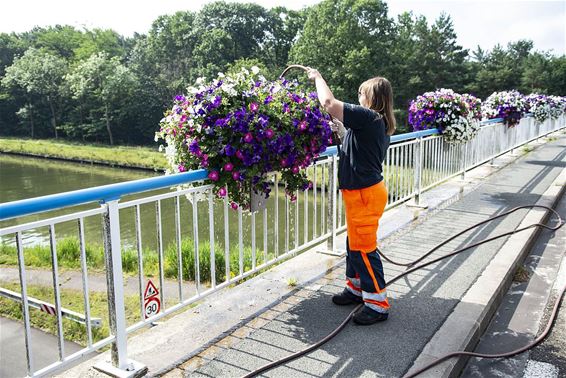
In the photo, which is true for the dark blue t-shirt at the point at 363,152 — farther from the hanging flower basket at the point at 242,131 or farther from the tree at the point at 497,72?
the tree at the point at 497,72

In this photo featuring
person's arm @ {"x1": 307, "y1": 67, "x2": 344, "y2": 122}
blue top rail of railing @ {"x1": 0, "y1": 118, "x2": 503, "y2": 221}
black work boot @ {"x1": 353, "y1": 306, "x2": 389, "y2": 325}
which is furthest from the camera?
black work boot @ {"x1": 353, "y1": 306, "x2": 389, "y2": 325}

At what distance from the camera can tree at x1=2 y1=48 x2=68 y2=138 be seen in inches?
1986

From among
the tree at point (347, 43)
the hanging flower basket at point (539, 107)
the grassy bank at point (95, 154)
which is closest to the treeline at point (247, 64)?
the tree at point (347, 43)

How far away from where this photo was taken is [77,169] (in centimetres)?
Result: 3394

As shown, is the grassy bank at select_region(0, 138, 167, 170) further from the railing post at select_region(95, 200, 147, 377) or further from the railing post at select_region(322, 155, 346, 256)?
the railing post at select_region(95, 200, 147, 377)

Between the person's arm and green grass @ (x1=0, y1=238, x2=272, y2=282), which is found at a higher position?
the person's arm

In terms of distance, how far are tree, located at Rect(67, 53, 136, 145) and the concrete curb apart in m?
46.6

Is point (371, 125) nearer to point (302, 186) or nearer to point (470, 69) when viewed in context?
point (302, 186)

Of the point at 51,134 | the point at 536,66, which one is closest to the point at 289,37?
the point at 536,66

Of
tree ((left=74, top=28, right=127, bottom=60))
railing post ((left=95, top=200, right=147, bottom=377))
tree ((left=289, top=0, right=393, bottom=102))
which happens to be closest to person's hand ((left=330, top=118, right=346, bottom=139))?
railing post ((left=95, top=200, right=147, bottom=377))

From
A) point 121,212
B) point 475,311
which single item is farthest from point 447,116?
point 121,212

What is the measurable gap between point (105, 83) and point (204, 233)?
39.5 m

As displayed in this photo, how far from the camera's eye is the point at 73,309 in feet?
18.9

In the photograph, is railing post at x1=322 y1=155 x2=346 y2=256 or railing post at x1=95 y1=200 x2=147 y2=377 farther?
railing post at x1=322 y1=155 x2=346 y2=256
